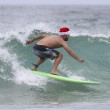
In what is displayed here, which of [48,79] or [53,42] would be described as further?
[48,79]

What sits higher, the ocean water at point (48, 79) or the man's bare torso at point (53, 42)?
the man's bare torso at point (53, 42)

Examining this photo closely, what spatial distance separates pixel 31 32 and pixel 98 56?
8.19ft

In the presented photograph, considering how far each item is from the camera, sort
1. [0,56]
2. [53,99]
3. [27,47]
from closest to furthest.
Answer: [53,99] < [0,56] < [27,47]

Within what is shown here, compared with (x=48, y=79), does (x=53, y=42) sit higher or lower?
higher

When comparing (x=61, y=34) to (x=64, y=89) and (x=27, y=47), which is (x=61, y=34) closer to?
(x=64, y=89)

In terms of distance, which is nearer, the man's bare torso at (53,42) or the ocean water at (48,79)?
the ocean water at (48,79)

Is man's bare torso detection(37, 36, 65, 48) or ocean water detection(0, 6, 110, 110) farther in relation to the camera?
man's bare torso detection(37, 36, 65, 48)

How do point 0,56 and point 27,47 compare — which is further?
A: point 27,47

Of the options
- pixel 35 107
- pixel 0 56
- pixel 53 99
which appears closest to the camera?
pixel 35 107

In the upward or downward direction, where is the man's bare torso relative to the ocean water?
upward

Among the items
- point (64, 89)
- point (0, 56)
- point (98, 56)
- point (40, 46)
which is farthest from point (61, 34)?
point (98, 56)

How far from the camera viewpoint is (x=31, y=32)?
62.3ft

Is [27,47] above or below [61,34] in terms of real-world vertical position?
below

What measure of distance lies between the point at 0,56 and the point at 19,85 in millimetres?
1930
